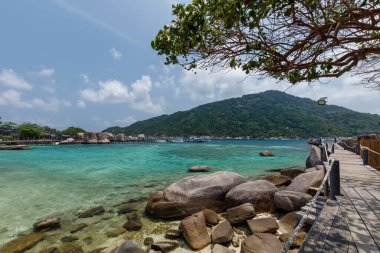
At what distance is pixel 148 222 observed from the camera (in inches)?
305

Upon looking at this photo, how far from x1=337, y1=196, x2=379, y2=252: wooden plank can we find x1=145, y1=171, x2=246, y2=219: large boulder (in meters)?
4.41

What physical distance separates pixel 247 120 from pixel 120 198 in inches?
5058

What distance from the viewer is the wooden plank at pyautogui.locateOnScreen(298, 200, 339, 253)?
359cm

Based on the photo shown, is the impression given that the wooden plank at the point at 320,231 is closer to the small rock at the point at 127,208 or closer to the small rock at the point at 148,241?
the small rock at the point at 148,241

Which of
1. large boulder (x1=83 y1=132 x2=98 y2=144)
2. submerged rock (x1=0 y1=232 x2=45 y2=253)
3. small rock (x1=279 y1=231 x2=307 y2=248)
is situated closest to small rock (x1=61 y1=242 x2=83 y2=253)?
submerged rock (x1=0 y1=232 x2=45 y2=253)

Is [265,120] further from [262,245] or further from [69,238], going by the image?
[69,238]

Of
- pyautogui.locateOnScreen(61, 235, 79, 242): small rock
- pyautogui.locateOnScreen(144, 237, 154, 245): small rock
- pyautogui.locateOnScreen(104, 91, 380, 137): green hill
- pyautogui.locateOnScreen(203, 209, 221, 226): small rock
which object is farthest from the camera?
pyautogui.locateOnScreen(104, 91, 380, 137): green hill

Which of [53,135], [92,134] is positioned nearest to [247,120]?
[92,134]

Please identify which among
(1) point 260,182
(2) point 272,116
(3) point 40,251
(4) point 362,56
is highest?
(2) point 272,116

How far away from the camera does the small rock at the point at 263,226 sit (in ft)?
20.2

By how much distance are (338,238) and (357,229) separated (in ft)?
1.97

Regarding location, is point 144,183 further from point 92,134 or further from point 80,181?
point 92,134

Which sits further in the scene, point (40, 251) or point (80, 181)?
point (80, 181)

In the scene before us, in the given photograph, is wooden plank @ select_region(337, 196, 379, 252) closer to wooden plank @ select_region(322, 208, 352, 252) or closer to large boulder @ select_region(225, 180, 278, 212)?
wooden plank @ select_region(322, 208, 352, 252)
